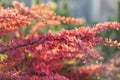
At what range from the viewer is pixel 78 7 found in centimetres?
1297

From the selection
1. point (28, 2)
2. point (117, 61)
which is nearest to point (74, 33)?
point (117, 61)

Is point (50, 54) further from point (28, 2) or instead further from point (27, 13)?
point (28, 2)

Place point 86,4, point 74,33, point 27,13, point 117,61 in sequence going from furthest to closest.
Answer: point 86,4
point 117,61
point 27,13
point 74,33

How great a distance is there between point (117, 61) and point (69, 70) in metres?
0.97

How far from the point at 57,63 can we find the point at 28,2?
7834 millimetres

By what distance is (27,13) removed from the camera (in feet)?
9.34

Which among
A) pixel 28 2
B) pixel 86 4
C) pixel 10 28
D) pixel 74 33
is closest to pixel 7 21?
pixel 10 28

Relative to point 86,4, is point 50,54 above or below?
above

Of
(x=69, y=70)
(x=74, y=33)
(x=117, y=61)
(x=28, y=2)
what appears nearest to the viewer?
(x=74, y=33)

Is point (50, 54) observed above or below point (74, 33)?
below

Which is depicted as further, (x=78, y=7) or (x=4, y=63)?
(x=78, y=7)

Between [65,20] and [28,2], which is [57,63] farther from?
[28,2]

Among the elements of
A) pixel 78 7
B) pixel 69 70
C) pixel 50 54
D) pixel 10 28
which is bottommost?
pixel 78 7

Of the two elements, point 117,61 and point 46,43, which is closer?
point 46,43
